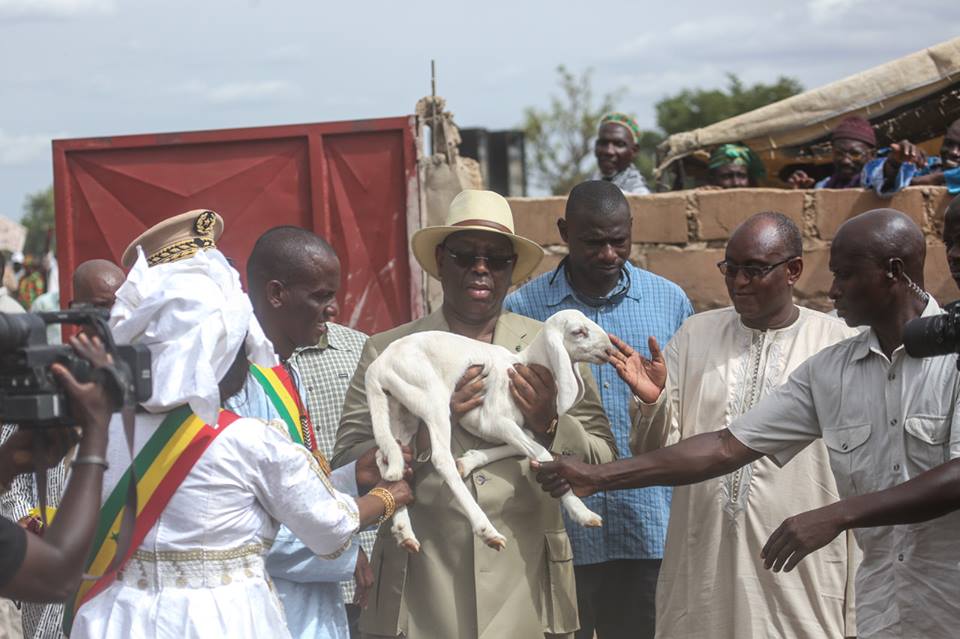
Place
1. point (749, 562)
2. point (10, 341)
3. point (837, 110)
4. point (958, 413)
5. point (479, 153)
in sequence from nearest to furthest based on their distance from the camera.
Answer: point (10, 341), point (958, 413), point (749, 562), point (837, 110), point (479, 153)

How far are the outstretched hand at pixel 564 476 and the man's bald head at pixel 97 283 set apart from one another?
2.73 meters

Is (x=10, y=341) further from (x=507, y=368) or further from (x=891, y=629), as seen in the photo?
(x=891, y=629)

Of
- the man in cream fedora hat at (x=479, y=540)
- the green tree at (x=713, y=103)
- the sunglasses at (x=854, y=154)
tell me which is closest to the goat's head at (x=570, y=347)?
the man in cream fedora hat at (x=479, y=540)

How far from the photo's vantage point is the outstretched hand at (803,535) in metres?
3.66

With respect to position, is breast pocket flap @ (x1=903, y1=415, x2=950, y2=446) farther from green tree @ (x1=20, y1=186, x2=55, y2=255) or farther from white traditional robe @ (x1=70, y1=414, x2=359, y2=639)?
green tree @ (x1=20, y1=186, x2=55, y2=255)

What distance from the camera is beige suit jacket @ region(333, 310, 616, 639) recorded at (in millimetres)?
4090

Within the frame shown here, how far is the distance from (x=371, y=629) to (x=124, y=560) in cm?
126

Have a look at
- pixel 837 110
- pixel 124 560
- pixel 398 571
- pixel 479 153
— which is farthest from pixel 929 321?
pixel 479 153

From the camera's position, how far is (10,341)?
8.60 ft

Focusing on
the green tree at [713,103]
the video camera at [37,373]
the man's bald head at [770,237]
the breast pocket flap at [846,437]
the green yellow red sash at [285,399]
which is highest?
the green tree at [713,103]

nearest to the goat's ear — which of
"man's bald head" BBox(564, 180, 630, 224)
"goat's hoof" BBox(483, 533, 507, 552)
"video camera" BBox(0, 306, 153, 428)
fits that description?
"goat's hoof" BBox(483, 533, 507, 552)

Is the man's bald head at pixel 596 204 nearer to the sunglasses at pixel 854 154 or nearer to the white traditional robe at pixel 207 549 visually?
the white traditional robe at pixel 207 549

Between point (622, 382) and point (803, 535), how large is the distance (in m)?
1.69

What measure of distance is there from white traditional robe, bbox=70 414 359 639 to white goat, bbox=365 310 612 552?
28.6 inches
